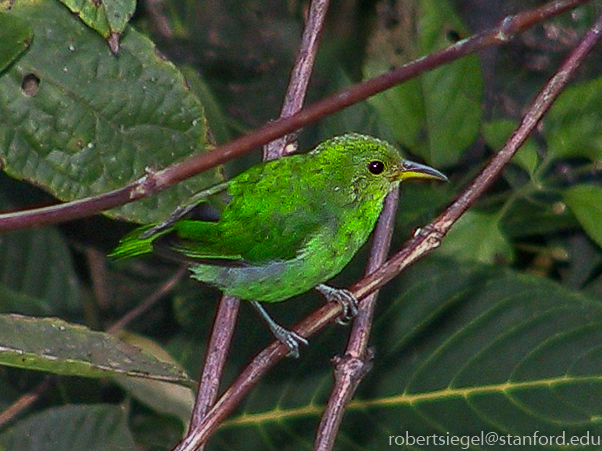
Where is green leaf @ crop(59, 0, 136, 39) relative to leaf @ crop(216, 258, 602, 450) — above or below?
above

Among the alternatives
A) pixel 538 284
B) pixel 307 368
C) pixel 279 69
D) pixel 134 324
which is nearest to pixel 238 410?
pixel 307 368

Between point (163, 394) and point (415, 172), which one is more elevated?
point (415, 172)

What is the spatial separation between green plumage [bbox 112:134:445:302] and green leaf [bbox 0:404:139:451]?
0.43 m

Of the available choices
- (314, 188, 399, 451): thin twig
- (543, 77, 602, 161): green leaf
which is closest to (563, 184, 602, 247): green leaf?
(543, 77, 602, 161): green leaf

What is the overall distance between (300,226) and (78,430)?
2.49 feet

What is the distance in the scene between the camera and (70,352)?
1.60 meters

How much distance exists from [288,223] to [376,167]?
0.26 m

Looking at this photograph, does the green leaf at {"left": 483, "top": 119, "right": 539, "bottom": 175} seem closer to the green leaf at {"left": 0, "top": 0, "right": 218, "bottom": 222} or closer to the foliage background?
the foliage background

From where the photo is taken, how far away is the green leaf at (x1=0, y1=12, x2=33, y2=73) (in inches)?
66.3

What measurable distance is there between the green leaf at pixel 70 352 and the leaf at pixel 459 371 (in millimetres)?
900

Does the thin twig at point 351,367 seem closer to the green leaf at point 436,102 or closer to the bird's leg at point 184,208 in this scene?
the bird's leg at point 184,208

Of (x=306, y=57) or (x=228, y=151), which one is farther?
(x=306, y=57)

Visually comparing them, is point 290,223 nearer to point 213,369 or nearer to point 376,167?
point 376,167

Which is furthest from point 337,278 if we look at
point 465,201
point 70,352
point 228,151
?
point 228,151
